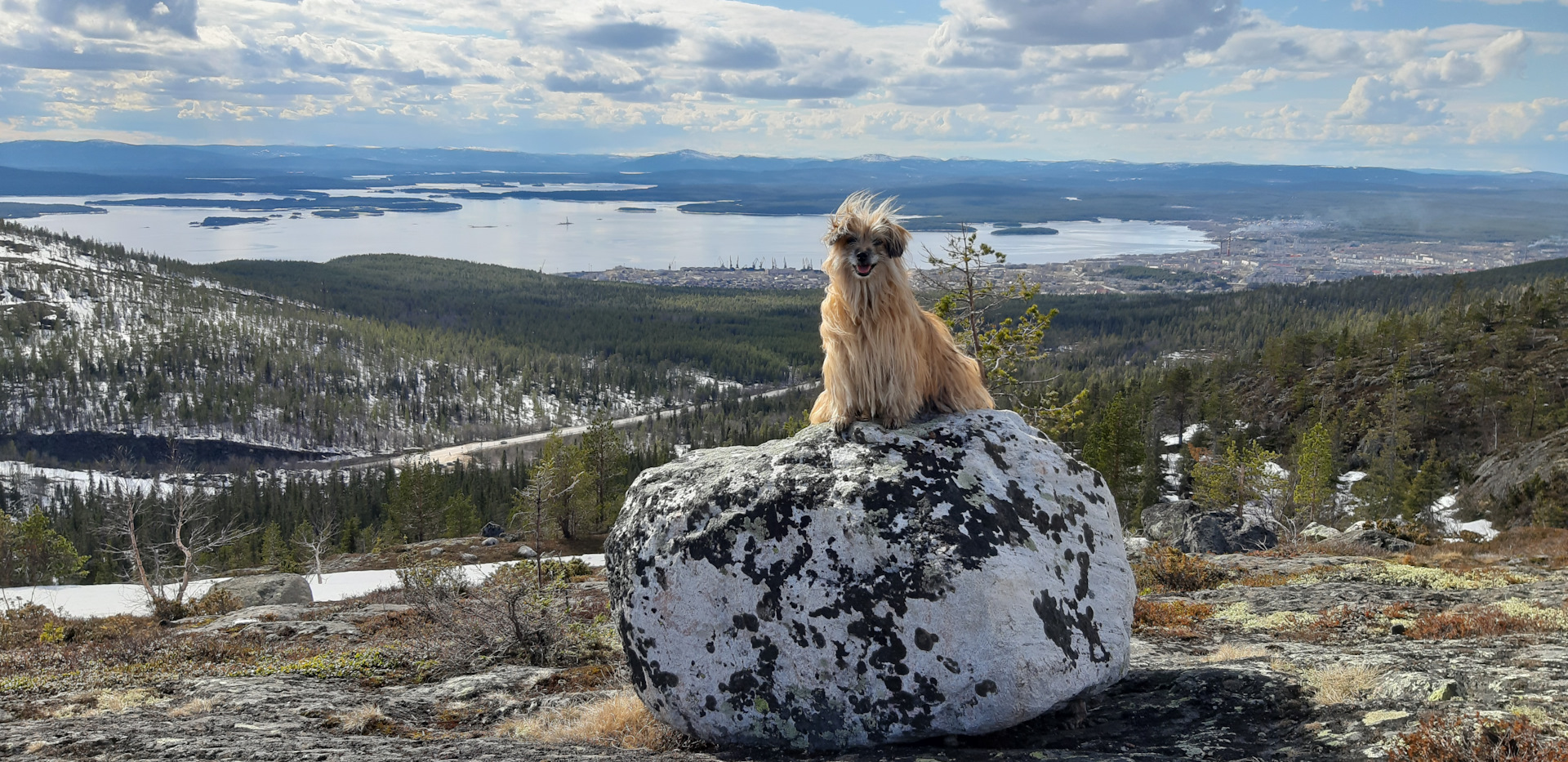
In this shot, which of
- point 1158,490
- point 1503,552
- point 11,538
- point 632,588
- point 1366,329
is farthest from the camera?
point 1366,329

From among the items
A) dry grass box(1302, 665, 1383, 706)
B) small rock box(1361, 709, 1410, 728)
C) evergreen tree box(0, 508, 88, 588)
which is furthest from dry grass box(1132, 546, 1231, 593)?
evergreen tree box(0, 508, 88, 588)

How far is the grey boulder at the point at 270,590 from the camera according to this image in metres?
28.0

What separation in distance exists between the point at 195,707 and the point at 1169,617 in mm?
11970

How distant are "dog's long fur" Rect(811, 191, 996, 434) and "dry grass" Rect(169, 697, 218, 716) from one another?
6.99 m

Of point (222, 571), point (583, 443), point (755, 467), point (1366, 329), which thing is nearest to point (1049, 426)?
point (755, 467)

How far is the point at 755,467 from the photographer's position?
24.1 ft

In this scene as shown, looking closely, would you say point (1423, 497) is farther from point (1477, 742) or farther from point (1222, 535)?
point (1477, 742)

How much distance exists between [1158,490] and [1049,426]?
47805 mm

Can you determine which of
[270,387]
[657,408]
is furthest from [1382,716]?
[270,387]

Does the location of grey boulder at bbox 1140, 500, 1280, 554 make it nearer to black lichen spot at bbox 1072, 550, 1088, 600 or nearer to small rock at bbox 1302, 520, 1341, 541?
small rock at bbox 1302, 520, 1341, 541

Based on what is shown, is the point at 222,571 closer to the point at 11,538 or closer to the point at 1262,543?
the point at 11,538

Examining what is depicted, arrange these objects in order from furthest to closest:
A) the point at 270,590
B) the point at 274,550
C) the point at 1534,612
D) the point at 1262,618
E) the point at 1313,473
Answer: the point at 274,550
the point at 1313,473
the point at 270,590
the point at 1262,618
the point at 1534,612

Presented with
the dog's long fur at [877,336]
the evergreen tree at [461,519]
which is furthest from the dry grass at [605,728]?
the evergreen tree at [461,519]

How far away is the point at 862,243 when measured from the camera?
7000mm
